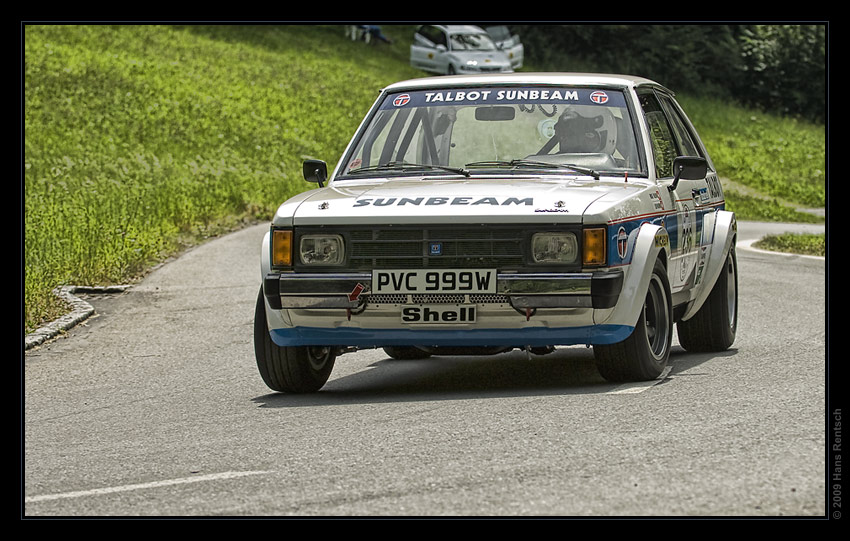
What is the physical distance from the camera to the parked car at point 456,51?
139 feet

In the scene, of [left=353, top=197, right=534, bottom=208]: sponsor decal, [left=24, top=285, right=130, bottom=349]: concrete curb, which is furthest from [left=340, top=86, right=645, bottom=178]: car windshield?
[left=24, top=285, right=130, bottom=349]: concrete curb

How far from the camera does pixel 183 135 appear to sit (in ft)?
96.2

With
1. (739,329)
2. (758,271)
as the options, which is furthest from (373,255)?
(758,271)

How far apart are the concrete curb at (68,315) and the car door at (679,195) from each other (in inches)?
201

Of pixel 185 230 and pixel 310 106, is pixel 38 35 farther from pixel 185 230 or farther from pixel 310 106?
pixel 185 230

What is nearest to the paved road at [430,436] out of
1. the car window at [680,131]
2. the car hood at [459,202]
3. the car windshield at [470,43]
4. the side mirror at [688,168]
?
the car hood at [459,202]

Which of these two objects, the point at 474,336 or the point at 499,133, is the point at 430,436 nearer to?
the point at 474,336

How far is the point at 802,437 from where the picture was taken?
604 centimetres

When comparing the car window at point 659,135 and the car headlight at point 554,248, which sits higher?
the car window at point 659,135

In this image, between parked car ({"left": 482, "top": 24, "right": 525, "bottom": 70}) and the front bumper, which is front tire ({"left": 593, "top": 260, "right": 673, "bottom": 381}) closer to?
the front bumper

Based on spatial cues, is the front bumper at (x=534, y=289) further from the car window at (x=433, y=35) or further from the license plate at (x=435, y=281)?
the car window at (x=433, y=35)

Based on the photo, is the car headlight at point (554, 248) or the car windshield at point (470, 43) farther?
the car windshield at point (470, 43)

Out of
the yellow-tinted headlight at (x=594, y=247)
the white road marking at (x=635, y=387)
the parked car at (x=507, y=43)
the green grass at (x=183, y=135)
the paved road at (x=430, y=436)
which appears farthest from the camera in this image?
the parked car at (x=507, y=43)

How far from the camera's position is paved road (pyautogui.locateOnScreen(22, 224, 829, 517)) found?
5227 mm
